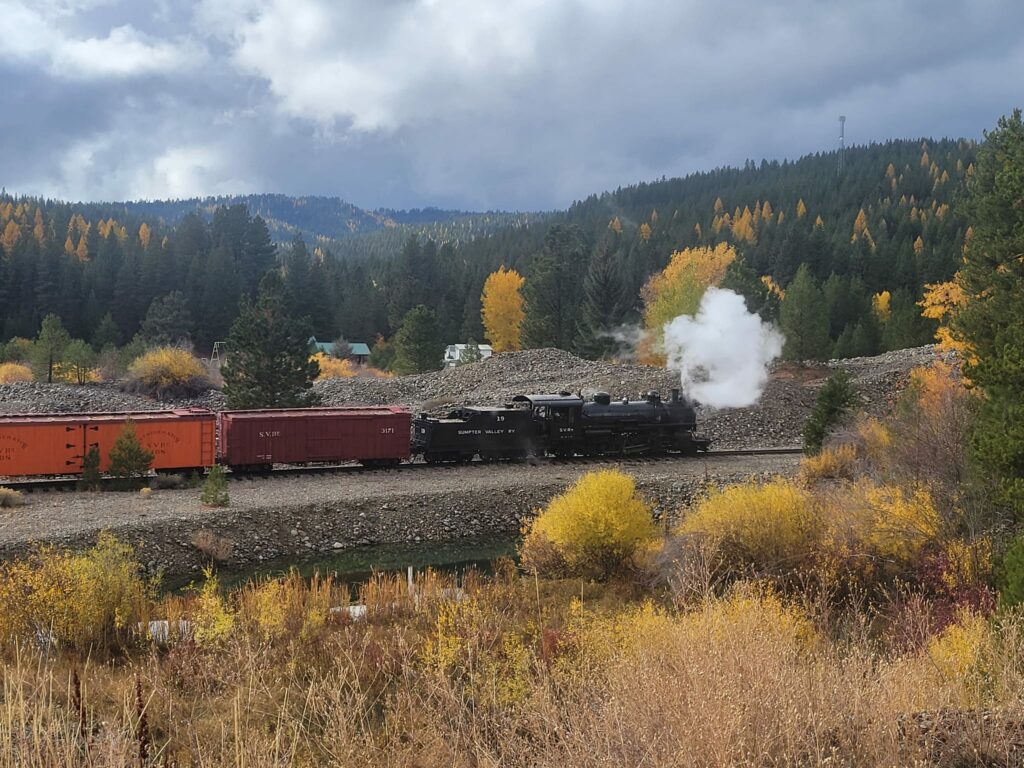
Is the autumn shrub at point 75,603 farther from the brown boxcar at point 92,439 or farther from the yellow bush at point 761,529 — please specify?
the brown boxcar at point 92,439

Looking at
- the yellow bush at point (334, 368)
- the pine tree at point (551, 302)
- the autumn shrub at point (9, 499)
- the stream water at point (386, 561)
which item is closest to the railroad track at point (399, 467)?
the autumn shrub at point (9, 499)

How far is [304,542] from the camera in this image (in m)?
25.2

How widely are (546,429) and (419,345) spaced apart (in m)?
37.5

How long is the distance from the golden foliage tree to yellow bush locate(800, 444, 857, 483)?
24.1 meters

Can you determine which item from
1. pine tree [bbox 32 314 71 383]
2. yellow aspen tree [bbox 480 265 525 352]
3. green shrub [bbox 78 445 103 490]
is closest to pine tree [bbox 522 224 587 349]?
yellow aspen tree [bbox 480 265 525 352]

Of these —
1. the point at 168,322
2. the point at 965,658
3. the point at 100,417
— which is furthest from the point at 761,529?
the point at 168,322

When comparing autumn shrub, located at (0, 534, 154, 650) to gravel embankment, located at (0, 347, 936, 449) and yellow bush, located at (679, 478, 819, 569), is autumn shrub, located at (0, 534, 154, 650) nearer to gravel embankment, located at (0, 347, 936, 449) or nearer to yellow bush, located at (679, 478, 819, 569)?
yellow bush, located at (679, 478, 819, 569)

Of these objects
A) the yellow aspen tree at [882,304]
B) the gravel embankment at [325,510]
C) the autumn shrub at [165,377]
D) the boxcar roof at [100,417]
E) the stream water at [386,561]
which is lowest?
the stream water at [386,561]

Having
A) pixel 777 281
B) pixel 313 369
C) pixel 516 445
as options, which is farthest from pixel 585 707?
pixel 777 281

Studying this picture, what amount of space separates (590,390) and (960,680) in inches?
1493

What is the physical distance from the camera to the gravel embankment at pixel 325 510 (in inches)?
906

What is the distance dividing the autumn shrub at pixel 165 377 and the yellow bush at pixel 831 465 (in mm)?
45886

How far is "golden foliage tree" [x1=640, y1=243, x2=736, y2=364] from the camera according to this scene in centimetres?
5422

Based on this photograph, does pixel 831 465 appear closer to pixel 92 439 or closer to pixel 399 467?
pixel 399 467
